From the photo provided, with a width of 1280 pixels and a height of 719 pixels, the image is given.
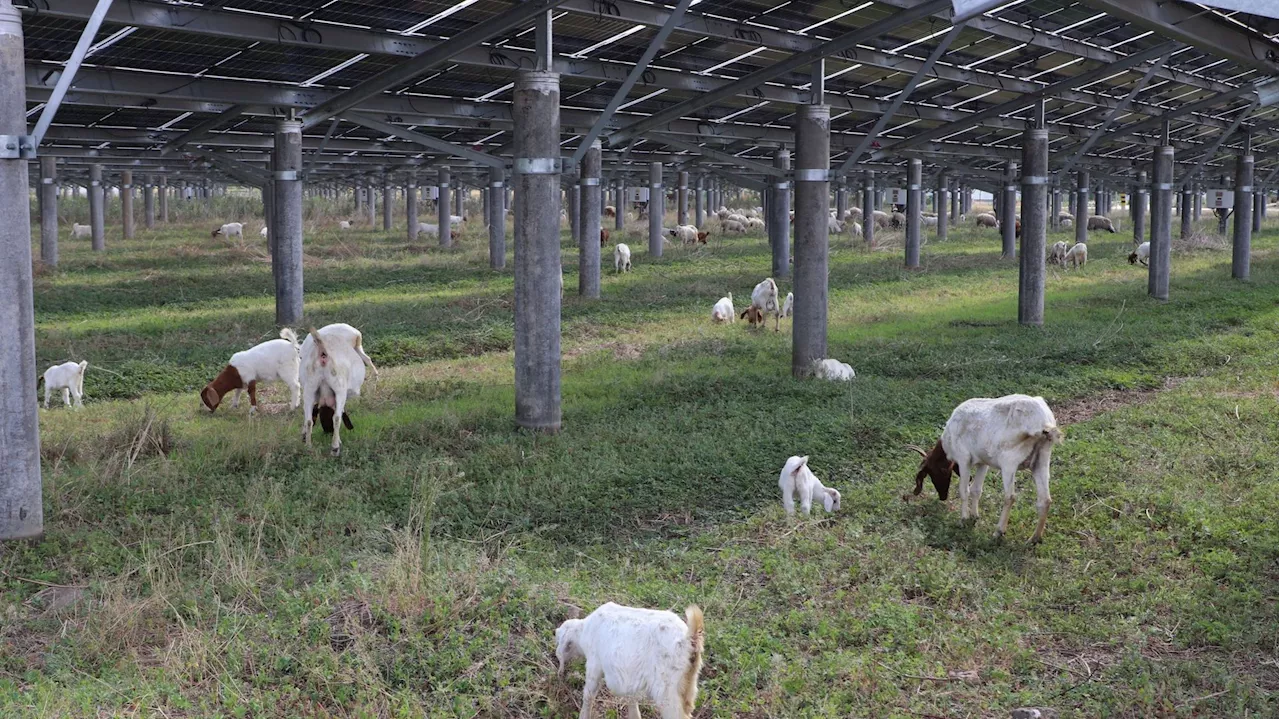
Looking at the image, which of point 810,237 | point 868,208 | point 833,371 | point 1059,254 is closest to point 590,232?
point 810,237

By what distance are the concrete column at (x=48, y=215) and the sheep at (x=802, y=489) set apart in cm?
2712

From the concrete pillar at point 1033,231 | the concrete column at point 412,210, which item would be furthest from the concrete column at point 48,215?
the concrete pillar at point 1033,231

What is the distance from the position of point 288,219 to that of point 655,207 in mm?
18272

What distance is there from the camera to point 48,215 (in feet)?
105

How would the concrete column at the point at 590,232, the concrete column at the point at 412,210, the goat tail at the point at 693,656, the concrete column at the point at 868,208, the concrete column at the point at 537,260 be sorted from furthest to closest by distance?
the concrete column at the point at 868,208 < the concrete column at the point at 412,210 < the concrete column at the point at 590,232 < the concrete column at the point at 537,260 < the goat tail at the point at 693,656

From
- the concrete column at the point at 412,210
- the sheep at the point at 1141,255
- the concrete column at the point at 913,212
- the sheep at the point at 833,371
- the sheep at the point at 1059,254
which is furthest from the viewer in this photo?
the concrete column at the point at 412,210

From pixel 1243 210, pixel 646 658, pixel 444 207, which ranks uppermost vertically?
pixel 444 207

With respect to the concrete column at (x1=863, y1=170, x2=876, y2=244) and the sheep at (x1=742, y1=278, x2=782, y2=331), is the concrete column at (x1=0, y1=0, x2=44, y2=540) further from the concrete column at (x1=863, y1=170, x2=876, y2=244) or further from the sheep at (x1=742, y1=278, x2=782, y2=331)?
the concrete column at (x1=863, y1=170, x2=876, y2=244)

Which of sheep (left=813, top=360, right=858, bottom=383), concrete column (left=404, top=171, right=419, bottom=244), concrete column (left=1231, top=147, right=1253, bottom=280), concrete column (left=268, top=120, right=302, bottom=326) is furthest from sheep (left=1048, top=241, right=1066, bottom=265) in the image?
concrete column (left=268, top=120, right=302, bottom=326)

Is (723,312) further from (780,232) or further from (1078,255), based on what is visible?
(1078,255)

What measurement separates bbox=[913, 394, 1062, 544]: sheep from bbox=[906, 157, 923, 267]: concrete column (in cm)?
2523

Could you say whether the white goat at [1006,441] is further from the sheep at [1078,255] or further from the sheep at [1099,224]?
the sheep at [1099,224]

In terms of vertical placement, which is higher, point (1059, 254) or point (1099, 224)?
point (1099, 224)

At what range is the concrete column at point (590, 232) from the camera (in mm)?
25078
